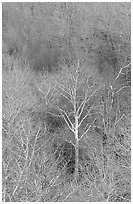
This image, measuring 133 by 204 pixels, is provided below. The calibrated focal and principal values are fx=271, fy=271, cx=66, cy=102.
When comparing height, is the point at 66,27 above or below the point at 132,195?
above

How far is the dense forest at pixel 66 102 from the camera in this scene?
1072 cm

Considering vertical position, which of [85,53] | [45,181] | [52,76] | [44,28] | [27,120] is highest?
[44,28]

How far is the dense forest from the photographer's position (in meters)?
10.7

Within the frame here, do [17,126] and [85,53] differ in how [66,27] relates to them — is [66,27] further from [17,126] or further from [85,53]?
[17,126]

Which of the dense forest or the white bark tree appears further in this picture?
the white bark tree

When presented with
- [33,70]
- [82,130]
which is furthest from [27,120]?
[33,70]

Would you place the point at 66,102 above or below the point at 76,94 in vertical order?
below

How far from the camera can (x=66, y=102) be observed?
16266 mm

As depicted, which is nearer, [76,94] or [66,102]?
[76,94]

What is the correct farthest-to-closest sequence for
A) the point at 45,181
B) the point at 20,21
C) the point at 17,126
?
the point at 20,21 → the point at 17,126 → the point at 45,181

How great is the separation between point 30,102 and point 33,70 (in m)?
3.05

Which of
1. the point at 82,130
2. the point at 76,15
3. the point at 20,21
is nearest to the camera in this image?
the point at 82,130

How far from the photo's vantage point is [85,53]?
18.1 meters

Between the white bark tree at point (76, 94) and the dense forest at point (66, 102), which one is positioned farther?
the white bark tree at point (76, 94)
